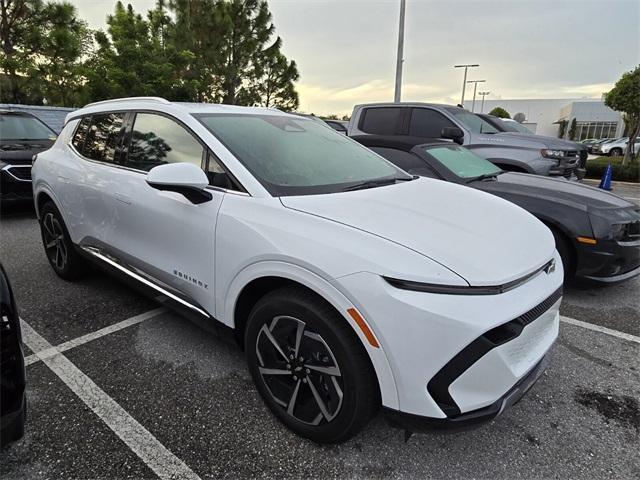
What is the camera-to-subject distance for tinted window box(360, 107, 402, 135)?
722cm

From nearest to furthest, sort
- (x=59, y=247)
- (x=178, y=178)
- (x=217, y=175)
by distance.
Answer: (x=178, y=178) → (x=217, y=175) → (x=59, y=247)

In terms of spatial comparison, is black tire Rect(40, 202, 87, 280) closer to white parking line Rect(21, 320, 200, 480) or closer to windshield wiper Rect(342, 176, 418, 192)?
white parking line Rect(21, 320, 200, 480)

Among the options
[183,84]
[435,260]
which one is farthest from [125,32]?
[435,260]

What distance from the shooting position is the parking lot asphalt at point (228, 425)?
6.15ft

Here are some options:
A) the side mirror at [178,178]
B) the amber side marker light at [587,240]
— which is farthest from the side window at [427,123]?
the side mirror at [178,178]

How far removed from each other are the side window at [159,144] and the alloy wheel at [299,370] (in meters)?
1.11

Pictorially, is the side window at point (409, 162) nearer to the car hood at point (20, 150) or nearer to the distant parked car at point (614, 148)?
the car hood at point (20, 150)

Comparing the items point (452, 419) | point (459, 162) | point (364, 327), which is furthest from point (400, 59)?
point (452, 419)

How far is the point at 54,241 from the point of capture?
3900 mm

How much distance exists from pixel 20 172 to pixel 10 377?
19.8 feet

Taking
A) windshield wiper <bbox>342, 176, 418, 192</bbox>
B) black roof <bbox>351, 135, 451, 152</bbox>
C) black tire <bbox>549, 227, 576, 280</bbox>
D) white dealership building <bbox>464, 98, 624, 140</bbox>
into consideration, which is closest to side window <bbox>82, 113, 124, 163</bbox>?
windshield wiper <bbox>342, 176, 418, 192</bbox>

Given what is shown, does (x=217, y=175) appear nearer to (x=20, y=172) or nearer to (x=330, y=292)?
(x=330, y=292)

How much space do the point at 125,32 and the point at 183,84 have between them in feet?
9.09

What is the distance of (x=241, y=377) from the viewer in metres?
2.51
